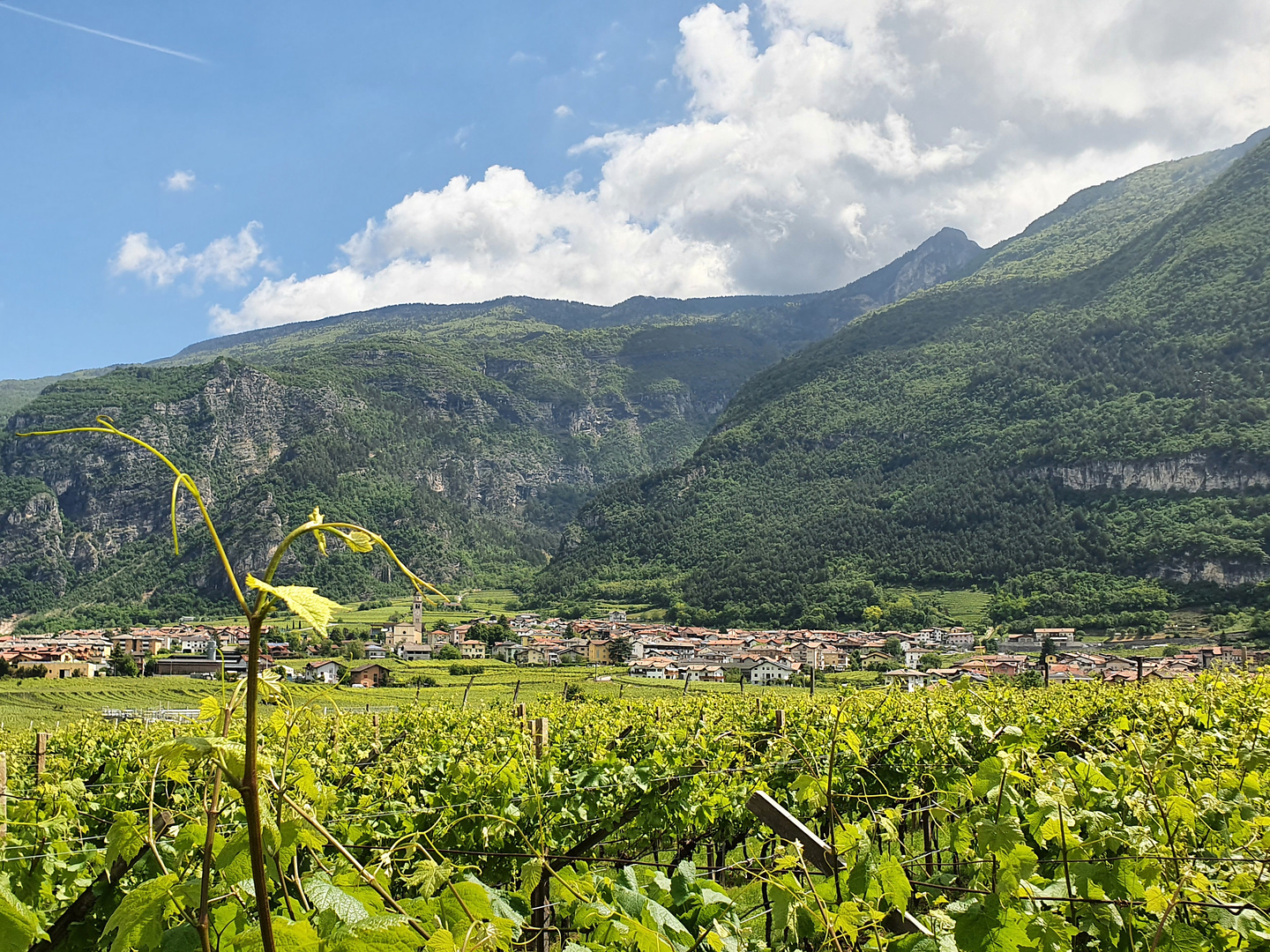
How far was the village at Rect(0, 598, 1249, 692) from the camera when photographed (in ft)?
165

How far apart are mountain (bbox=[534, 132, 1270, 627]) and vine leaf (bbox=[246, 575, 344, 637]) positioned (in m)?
86.2

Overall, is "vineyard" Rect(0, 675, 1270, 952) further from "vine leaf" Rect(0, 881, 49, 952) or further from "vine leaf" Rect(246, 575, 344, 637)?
"vine leaf" Rect(246, 575, 344, 637)

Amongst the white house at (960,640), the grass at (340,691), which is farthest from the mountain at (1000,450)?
the grass at (340,691)

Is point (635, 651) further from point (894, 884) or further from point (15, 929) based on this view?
point (15, 929)

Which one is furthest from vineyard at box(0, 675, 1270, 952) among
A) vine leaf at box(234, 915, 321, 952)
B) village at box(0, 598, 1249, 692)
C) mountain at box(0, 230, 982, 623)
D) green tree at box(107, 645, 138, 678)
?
mountain at box(0, 230, 982, 623)

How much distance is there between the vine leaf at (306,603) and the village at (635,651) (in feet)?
116

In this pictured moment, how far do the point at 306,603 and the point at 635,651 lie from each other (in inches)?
2741

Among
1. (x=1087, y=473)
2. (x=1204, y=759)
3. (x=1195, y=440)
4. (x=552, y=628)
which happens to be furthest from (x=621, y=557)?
(x=1204, y=759)

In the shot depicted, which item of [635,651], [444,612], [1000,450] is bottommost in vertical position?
[444,612]

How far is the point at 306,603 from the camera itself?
0.70m

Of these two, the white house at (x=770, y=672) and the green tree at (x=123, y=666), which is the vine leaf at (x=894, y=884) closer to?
the white house at (x=770, y=672)

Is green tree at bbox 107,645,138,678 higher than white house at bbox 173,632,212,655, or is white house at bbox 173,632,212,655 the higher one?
green tree at bbox 107,645,138,678

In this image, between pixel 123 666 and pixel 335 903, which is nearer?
pixel 335 903

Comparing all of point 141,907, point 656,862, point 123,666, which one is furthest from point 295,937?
point 123,666
